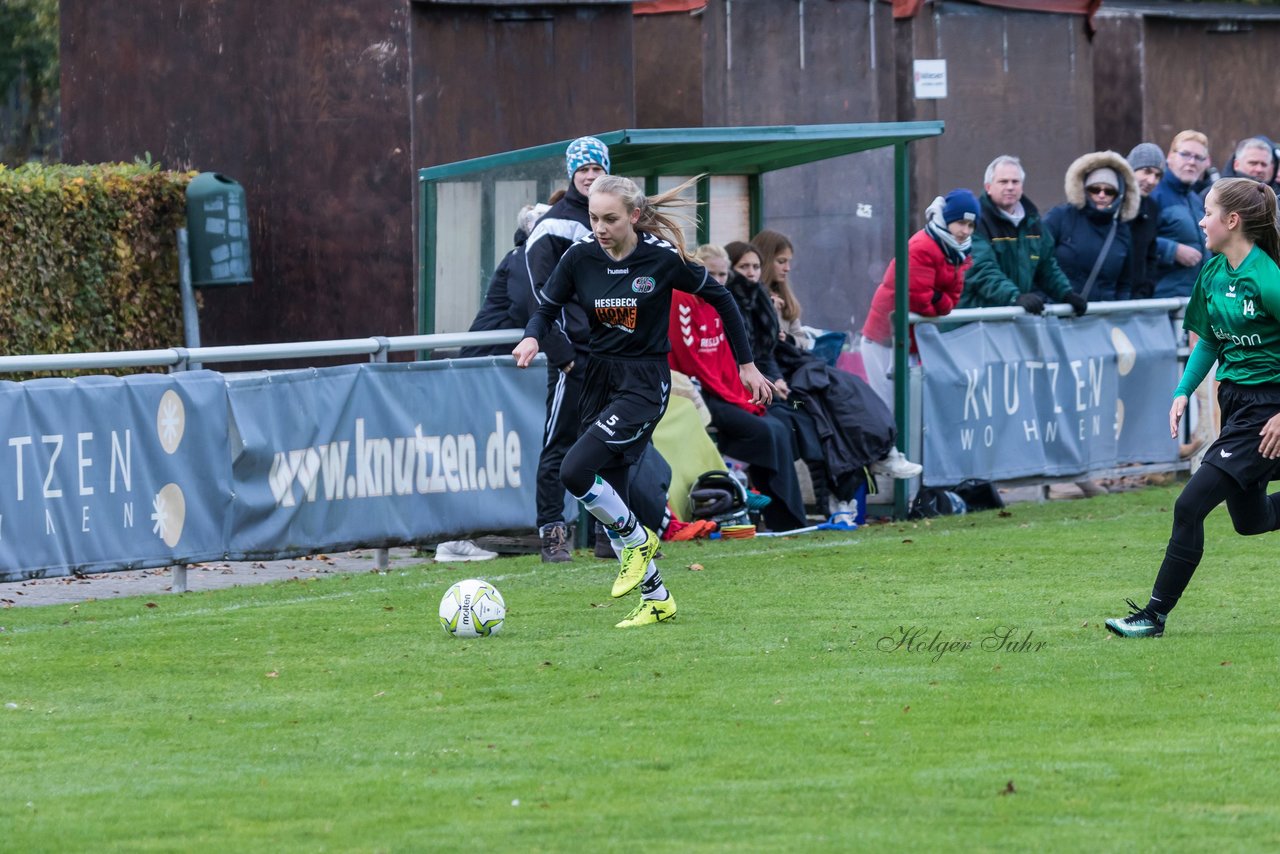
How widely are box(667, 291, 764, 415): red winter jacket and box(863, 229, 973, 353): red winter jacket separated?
1.47 metres

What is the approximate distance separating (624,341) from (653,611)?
1.24 m

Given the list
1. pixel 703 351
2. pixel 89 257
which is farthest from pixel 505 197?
pixel 89 257

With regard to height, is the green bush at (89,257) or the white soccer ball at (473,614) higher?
the green bush at (89,257)

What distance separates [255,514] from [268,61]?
23.0 feet

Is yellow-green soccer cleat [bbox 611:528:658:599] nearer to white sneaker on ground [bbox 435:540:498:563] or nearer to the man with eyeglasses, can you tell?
white sneaker on ground [bbox 435:540:498:563]

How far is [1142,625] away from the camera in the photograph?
8641 mm

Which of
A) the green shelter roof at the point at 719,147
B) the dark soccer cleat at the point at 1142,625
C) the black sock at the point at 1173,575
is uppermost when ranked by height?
the green shelter roof at the point at 719,147

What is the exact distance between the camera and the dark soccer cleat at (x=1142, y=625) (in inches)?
339

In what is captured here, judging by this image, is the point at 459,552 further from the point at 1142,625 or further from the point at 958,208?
the point at 1142,625

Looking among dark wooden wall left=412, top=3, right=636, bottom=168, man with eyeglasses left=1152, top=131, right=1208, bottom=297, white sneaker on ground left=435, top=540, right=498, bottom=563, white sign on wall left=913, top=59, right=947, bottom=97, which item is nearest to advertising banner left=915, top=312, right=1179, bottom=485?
man with eyeglasses left=1152, top=131, right=1208, bottom=297

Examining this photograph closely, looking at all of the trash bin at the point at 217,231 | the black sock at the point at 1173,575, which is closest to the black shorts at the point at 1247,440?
the black sock at the point at 1173,575

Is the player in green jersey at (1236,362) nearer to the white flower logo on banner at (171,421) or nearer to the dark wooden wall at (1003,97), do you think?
the white flower logo on banner at (171,421)

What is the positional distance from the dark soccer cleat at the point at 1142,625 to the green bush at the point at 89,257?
9.83m

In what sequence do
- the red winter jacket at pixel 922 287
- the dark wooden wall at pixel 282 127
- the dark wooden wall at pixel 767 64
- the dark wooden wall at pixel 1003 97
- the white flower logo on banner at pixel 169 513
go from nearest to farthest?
the white flower logo on banner at pixel 169 513
the red winter jacket at pixel 922 287
the dark wooden wall at pixel 282 127
the dark wooden wall at pixel 767 64
the dark wooden wall at pixel 1003 97
